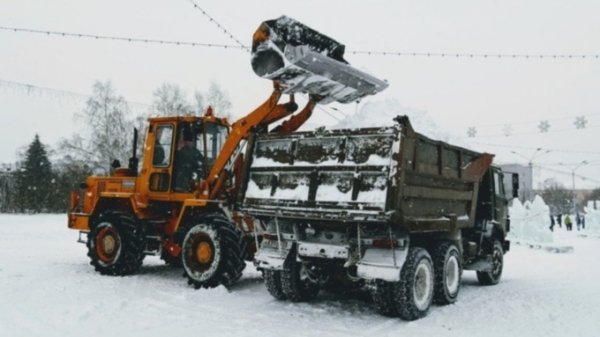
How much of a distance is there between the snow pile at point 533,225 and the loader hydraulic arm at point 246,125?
56.6 ft

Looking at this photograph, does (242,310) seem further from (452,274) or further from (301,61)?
(301,61)

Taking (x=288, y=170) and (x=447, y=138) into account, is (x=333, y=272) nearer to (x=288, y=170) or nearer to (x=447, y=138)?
(x=288, y=170)

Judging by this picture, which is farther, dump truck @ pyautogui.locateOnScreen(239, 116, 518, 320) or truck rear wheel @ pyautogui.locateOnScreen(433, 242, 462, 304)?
truck rear wheel @ pyautogui.locateOnScreen(433, 242, 462, 304)

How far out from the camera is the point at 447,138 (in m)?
19.6

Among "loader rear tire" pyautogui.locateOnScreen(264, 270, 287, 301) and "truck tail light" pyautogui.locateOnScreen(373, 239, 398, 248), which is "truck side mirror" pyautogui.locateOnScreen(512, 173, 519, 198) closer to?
"truck tail light" pyautogui.locateOnScreen(373, 239, 398, 248)

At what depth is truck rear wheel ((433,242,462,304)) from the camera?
28.0ft

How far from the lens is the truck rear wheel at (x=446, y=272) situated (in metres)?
8.55

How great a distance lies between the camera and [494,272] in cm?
1143

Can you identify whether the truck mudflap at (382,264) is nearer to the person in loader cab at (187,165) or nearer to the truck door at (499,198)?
the person in loader cab at (187,165)

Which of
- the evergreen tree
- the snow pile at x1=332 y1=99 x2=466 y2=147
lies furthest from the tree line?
the snow pile at x1=332 y1=99 x2=466 y2=147

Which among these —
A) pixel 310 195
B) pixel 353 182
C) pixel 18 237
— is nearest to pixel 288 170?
pixel 310 195

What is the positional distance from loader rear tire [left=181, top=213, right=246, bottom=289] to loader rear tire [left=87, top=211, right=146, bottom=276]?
1.73m

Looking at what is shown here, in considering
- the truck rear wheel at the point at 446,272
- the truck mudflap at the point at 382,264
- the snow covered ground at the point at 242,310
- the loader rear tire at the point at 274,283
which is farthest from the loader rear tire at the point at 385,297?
the loader rear tire at the point at 274,283

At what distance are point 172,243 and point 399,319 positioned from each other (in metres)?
4.96
